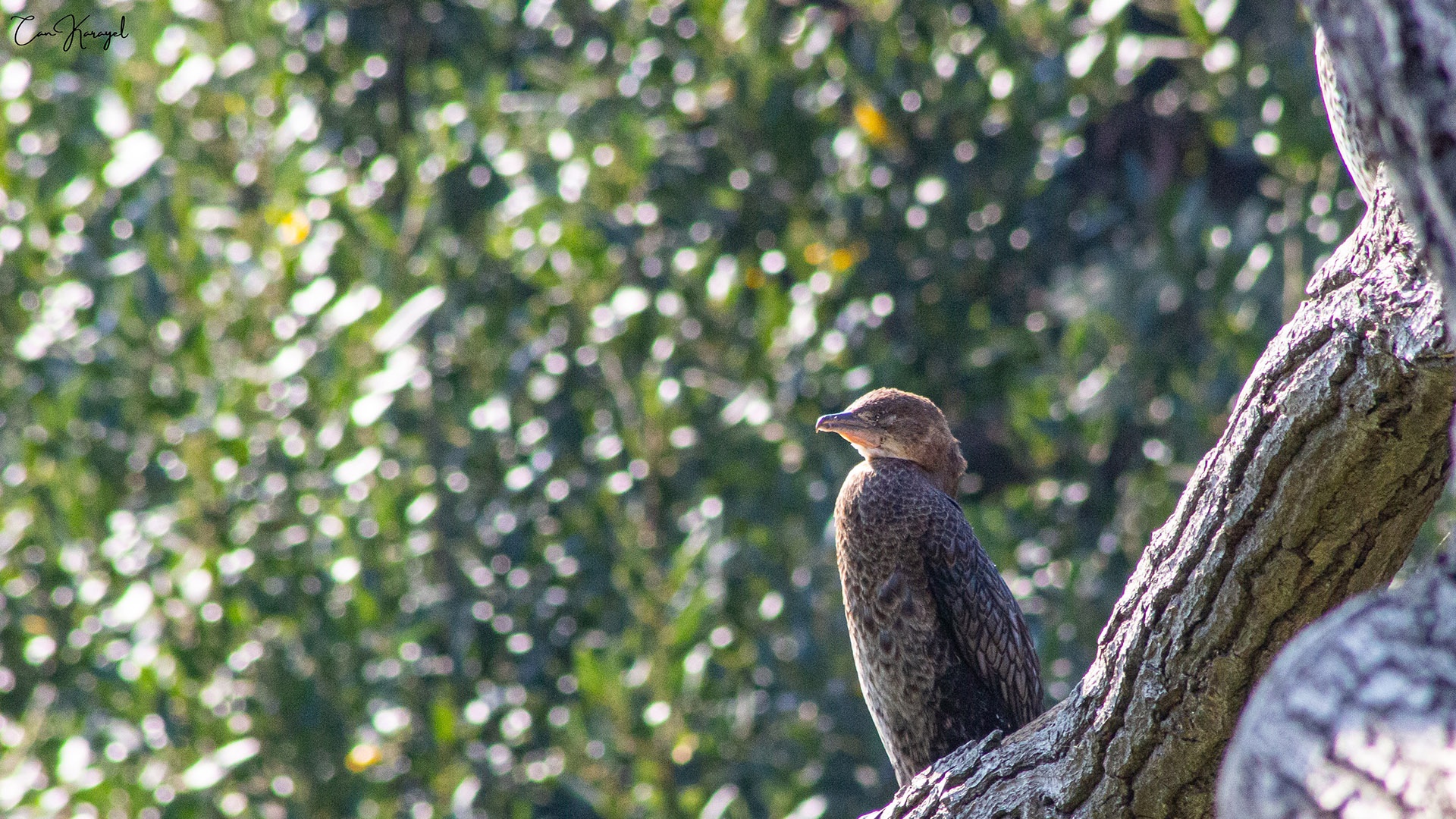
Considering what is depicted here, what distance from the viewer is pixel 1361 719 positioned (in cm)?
109

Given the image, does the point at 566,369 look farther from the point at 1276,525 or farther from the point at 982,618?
the point at 1276,525

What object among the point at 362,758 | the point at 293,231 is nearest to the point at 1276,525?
the point at 362,758

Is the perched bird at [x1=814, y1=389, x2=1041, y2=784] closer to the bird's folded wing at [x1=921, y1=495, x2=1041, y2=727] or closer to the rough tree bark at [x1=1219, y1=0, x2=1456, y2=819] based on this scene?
the bird's folded wing at [x1=921, y1=495, x2=1041, y2=727]

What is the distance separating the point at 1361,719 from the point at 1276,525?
681 millimetres

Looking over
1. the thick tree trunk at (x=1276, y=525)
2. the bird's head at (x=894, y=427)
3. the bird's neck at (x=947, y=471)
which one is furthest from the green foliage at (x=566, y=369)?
the thick tree trunk at (x=1276, y=525)

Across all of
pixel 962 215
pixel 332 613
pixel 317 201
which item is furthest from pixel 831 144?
pixel 332 613

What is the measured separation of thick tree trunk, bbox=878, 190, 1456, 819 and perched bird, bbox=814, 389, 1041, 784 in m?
0.93

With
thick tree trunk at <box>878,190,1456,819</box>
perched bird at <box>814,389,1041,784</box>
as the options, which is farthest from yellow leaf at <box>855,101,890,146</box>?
thick tree trunk at <box>878,190,1456,819</box>

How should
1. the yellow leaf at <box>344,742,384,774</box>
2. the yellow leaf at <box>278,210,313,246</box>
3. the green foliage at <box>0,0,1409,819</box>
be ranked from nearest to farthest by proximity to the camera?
the green foliage at <box>0,0,1409,819</box> < the yellow leaf at <box>344,742,384,774</box> < the yellow leaf at <box>278,210,313,246</box>

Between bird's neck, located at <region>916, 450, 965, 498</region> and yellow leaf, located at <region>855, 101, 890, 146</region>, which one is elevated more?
yellow leaf, located at <region>855, 101, 890, 146</region>

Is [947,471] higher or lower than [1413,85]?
lower

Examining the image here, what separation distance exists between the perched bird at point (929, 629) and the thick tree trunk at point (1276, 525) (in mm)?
930

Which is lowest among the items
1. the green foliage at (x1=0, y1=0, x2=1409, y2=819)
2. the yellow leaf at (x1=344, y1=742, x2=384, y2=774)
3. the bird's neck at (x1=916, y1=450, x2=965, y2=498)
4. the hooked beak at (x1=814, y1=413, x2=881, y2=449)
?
the yellow leaf at (x1=344, y1=742, x2=384, y2=774)

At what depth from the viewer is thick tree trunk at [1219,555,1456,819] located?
1.05 metres
